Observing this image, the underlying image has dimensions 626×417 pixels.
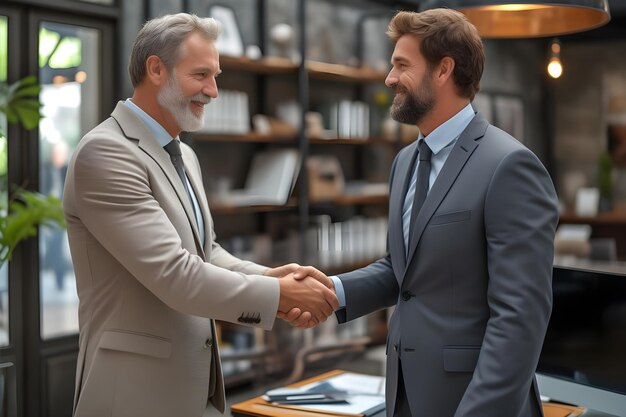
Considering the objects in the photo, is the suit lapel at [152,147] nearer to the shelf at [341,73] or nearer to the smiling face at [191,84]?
the smiling face at [191,84]

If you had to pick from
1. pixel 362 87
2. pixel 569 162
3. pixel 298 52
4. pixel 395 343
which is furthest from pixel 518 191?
pixel 569 162

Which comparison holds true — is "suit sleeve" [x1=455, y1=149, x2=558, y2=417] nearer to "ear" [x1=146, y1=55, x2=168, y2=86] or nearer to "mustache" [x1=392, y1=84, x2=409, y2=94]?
"mustache" [x1=392, y1=84, x2=409, y2=94]

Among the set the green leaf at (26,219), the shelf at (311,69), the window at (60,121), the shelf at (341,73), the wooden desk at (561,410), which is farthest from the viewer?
the shelf at (341,73)

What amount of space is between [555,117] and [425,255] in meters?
8.71

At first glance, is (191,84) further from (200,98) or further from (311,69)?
(311,69)

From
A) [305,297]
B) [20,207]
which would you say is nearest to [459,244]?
[305,297]

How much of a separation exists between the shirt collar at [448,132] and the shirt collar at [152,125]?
31.7 inches

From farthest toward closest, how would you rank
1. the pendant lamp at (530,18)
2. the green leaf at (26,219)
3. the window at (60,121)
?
1. the window at (60,121)
2. the green leaf at (26,219)
3. the pendant lamp at (530,18)

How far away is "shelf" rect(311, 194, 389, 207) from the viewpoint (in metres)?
6.30

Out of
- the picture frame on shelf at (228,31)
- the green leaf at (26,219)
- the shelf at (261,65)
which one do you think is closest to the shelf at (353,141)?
the shelf at (261,65)

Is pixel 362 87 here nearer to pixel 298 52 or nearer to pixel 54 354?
pixel 298 52

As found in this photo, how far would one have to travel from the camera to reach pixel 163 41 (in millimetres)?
2342

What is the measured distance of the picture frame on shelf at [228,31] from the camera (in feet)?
18.0

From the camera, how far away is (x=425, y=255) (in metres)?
1.97
